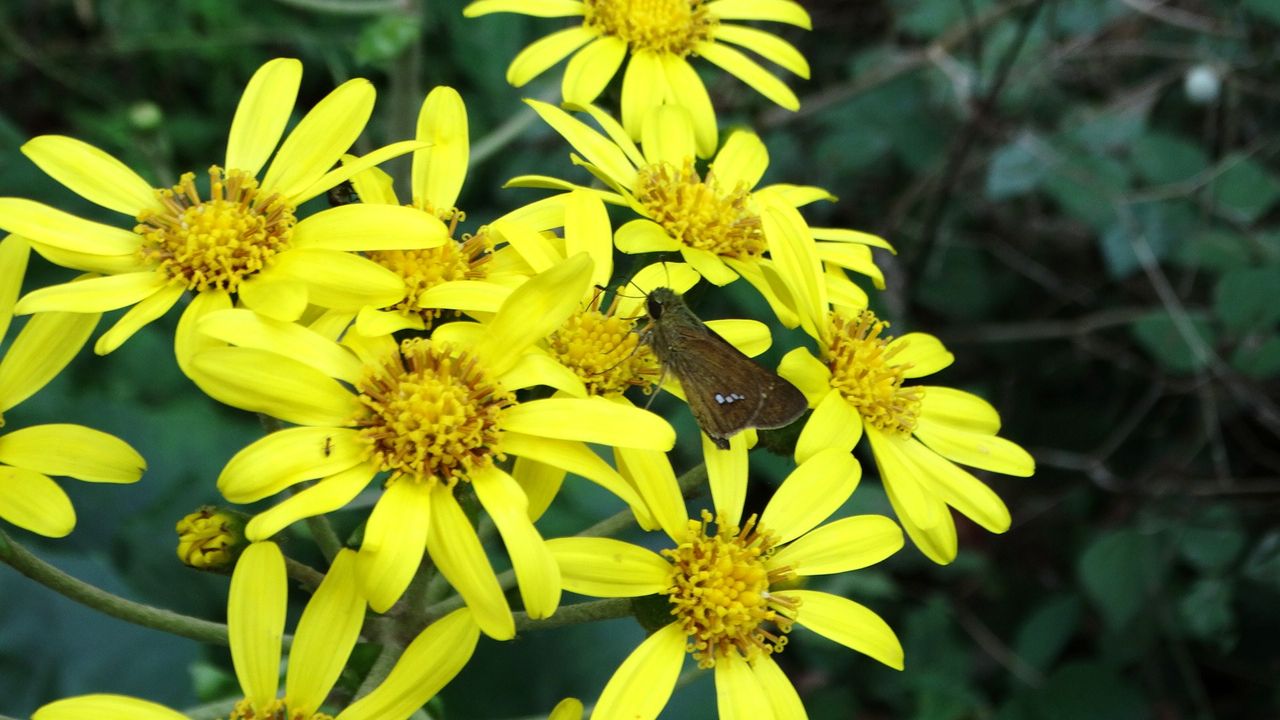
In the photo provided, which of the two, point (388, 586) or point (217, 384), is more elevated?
point (217, 384)

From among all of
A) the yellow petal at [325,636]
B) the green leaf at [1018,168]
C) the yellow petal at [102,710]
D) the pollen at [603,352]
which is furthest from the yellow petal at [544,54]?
the green leaf at [1018,168]

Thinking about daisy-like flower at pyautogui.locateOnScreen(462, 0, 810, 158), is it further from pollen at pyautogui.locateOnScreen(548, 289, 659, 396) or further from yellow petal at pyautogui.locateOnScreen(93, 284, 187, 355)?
yellow petal at pyautogui.locateOnScreen(93, 284, 187, 355)

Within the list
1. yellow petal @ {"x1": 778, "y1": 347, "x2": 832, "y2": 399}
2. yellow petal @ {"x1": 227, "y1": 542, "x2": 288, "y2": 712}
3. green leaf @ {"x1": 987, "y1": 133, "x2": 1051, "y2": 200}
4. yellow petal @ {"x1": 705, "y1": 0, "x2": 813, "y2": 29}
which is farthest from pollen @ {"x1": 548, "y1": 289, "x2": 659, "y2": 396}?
green leaf @ {"x1": 987, "y1": 133, "x2": 1051, "y2": 200}

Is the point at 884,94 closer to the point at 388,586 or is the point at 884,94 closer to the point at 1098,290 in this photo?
the point at 1098,290

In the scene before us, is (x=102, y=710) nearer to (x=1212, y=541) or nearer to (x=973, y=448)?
(x=973, y=448)

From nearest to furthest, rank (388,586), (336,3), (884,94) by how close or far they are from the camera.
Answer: (388,586) < (336,3) < (884,94)

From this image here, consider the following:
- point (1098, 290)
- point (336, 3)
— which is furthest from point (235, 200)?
point (1098, 290)

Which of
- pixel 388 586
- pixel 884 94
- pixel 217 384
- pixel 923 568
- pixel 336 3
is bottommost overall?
pixel 388 586
